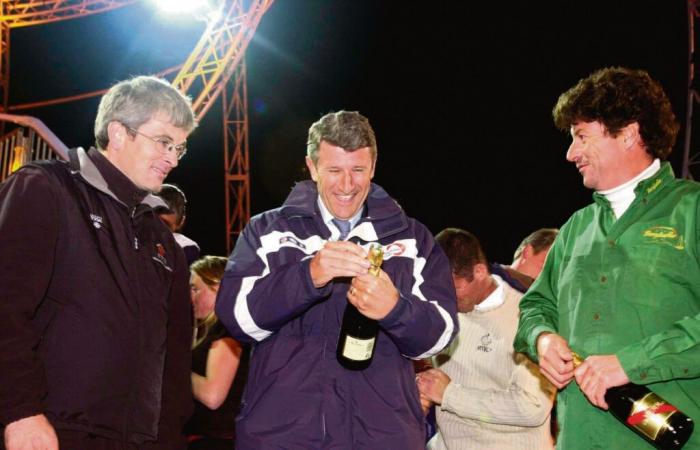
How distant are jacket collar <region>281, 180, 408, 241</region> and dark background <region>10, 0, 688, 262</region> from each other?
1464 cm

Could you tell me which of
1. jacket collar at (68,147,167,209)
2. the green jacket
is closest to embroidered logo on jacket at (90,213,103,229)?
jacket collar at (68,147,167,209)

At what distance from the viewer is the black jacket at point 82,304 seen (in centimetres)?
238

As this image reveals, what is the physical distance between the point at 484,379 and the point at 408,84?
25266mm

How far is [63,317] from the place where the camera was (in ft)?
8.37

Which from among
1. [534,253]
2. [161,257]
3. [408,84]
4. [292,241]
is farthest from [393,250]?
[408,84]

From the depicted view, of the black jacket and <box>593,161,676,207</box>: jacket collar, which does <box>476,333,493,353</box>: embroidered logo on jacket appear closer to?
<box>593,161,676,207</box>: jacket collar

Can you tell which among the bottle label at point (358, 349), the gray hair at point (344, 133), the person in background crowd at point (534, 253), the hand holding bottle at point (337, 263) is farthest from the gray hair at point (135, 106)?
A: the person in background crowd at point (534, 253)

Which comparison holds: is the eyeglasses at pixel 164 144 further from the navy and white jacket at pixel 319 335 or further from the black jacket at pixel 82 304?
the navy and white jacket at pixel 319 335

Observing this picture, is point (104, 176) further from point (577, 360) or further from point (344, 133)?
point (577, 360)

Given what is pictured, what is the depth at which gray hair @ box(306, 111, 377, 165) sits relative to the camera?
313 centimetres

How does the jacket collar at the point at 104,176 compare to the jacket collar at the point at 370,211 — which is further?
the jacket collar at the point at 370,211

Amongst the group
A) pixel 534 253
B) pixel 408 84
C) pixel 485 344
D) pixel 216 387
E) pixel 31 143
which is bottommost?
pixel 216 387

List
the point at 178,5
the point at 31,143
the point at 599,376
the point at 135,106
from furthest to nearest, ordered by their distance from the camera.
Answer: the point at 178,5 < the point at 31,143 < the point at 135,106 < the point at 599,376

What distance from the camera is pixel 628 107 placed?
2.95 meters
